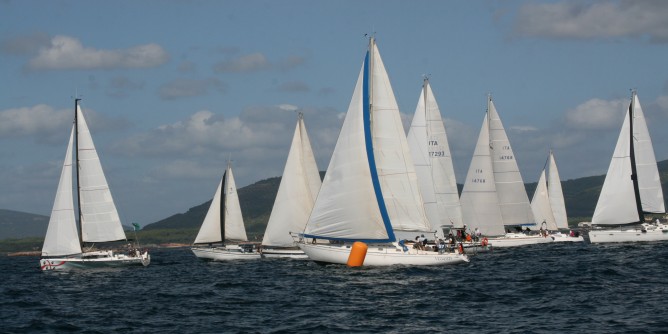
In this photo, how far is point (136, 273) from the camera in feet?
233

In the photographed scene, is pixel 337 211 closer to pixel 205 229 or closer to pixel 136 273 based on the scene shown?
pixel 136 273

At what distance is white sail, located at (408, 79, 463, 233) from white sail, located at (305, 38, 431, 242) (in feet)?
58.2

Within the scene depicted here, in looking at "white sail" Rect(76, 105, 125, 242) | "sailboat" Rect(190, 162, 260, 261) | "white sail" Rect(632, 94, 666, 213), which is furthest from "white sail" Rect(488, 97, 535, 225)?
"white sail" Rect(76, 105, 125, 242)

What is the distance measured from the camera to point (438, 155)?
81875 millimetres

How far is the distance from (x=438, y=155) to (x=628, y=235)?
19579mm

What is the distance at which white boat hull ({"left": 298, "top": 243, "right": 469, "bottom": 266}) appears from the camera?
58.3 metres

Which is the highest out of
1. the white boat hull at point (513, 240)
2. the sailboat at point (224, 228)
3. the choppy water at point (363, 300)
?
the sailboat at point (224, 228)

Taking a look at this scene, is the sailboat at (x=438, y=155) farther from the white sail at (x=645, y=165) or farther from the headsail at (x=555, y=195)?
the headsail at (x=555, y=195)

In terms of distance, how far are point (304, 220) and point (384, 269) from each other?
21.9 metres

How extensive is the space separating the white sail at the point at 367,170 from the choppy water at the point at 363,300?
2.95 m

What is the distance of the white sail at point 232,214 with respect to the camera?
8538 cm

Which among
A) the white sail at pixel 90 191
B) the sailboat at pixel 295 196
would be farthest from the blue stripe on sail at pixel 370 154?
the white sail at pixel 90 191

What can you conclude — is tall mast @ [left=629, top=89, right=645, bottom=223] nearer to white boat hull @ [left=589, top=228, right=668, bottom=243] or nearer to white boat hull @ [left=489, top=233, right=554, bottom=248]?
white boat hull @ [left=589, top=228, right=668, bottom=243]

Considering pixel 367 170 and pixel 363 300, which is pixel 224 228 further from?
pixel 363 300
